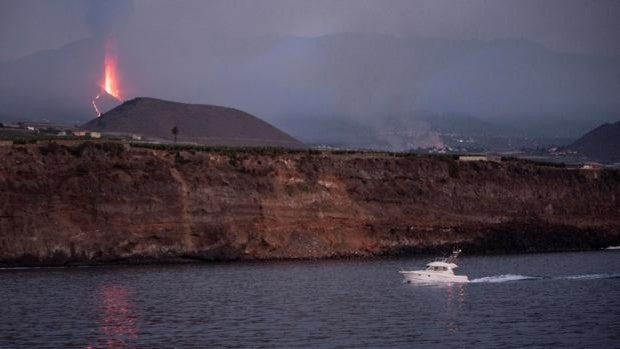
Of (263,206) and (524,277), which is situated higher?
(263,206)

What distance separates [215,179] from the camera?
280 feet

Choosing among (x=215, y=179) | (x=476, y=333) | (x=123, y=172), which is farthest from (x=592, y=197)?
(x=476, y=333)

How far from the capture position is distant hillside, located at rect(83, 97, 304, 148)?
155000 mm

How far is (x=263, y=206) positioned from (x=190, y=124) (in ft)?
261

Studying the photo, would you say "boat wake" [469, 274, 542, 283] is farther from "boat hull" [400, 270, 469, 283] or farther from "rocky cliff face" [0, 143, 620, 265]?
"rocky cliff face" [0, 143, 620, 265]

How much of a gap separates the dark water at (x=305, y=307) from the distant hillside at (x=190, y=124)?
78347 millimetres

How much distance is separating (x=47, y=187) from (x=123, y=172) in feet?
18.7

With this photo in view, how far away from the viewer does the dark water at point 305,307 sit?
44344mm

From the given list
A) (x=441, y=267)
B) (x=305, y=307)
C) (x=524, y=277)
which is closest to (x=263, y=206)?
(x=441, y=267)

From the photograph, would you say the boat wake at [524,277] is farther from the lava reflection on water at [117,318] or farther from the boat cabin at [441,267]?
the lava reflection on water at [117,318]

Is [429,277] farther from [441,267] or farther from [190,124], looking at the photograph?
[190,124]

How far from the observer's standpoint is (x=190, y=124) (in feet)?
534

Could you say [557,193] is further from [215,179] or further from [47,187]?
[47,187]

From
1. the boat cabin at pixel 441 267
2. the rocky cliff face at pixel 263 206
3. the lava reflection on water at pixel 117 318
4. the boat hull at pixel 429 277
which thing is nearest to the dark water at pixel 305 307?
the lava reflection on water at pixel 117 318
